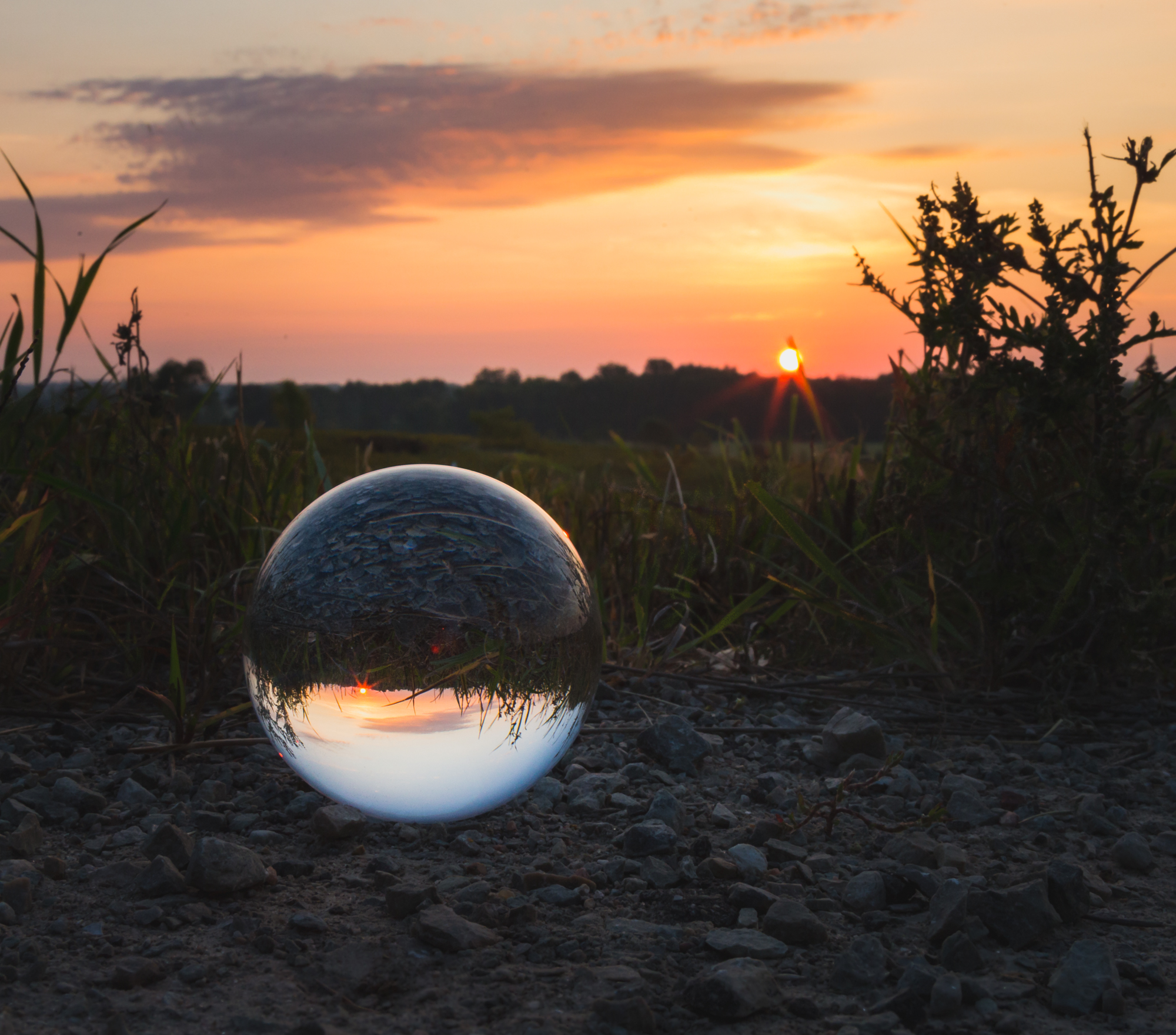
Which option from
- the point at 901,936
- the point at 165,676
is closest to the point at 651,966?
the point at 901,936

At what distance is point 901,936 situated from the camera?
2102 mm

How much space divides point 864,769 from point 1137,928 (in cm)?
94

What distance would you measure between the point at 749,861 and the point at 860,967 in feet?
1.56

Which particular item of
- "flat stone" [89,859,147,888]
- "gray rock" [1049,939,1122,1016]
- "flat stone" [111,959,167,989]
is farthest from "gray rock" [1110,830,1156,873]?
"flat stone" [89,859,147,888]

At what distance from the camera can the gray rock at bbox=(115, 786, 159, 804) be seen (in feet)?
8.82

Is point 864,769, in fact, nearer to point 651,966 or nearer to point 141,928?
point 651,966

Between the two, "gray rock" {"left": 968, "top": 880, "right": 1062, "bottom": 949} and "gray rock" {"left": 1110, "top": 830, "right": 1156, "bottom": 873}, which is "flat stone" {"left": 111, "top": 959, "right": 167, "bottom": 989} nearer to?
"gray rock" {"left": 968, "top": 880, "right": 1062, "bottom": 949}

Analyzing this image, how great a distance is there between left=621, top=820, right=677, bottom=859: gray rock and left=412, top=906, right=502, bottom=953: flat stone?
50cm

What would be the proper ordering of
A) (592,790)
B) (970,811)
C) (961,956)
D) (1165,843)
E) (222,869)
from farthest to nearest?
(592,790) < (970,811) < (1165,843) < (222,869) < (961,956)

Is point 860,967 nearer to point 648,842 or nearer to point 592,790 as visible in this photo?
point 648,842

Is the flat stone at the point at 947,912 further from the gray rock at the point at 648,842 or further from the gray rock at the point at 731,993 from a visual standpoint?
the gray rock at the point at 648,842

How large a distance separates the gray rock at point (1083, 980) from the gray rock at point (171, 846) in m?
1.84

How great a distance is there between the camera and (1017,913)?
2.09 meters

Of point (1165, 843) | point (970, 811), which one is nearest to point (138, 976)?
point (970, 811)
